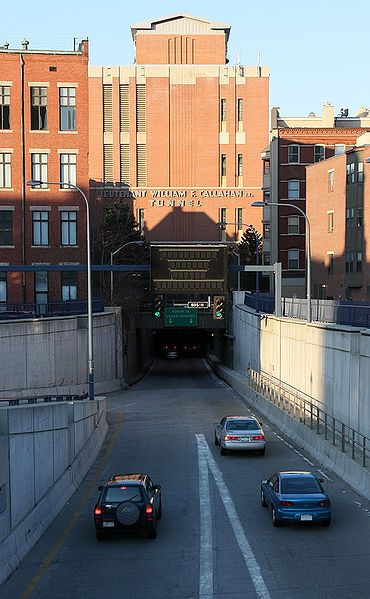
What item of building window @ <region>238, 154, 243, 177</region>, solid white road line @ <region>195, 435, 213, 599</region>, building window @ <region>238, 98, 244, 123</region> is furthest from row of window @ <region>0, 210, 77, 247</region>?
building window @ <region>238, 98, 244, 123</region>

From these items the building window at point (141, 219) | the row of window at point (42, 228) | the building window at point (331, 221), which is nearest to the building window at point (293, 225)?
the building window at point (331, 221)

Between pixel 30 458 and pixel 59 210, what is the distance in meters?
45.4

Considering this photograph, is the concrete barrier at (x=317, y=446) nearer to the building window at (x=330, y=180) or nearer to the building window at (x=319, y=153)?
the building window at (x=330, y=180)

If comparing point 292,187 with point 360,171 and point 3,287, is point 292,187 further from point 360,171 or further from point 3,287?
point 3,287

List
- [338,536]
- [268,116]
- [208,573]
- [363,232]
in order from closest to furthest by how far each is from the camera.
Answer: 1. [208,573]
2. [338,536]
3. [363,232]
4. [268,116]

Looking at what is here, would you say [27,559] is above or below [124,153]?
below

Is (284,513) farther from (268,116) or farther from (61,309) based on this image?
(268,116)

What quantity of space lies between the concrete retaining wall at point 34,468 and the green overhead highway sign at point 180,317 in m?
47.0

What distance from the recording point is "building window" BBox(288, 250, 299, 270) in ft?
318

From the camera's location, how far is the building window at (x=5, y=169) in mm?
64375

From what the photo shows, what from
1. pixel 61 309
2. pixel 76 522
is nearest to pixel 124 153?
pixel 61 309

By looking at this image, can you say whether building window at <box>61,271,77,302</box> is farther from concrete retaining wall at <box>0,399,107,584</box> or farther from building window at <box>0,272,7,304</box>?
concrete retaining wall at <box>0,399,107,584</box>

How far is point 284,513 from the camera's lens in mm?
21438

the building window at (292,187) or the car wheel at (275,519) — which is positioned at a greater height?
the building window at (292,187)
